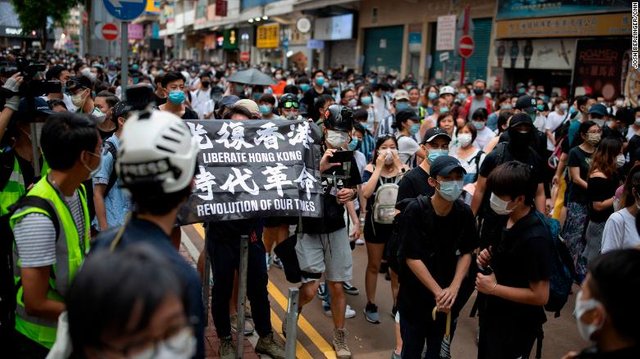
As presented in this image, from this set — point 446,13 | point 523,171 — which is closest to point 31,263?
point 523,171

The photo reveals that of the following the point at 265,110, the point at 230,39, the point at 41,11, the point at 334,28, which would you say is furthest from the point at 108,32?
the point at 230,39

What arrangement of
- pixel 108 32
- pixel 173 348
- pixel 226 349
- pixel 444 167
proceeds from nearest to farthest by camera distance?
1. pixel 173 348
2. pixel 444 167
3. pixel 226 349
4. pixel 108 32

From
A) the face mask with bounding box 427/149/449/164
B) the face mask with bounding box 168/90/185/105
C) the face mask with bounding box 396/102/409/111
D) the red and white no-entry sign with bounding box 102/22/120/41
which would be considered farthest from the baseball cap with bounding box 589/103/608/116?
the red and white no-entry sign with bounding box 102/22/120/41

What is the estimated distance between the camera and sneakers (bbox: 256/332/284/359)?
15.5 ft

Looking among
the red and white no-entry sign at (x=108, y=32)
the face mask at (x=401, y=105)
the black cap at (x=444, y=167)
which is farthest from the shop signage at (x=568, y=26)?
the black cap at (x=444, y=167)

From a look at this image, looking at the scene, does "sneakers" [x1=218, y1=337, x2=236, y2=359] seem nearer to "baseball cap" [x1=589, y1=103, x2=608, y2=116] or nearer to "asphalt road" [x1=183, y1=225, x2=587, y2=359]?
"asphalt road" [x1=183, y1=225, x2=587, y2=359]

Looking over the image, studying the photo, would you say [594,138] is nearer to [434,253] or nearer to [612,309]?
[434,253]

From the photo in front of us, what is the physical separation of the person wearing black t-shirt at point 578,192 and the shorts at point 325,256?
291cm

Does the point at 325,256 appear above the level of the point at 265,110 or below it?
below

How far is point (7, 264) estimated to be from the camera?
3.48 m

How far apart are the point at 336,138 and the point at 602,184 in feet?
9.45

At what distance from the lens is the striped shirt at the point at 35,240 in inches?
97.6

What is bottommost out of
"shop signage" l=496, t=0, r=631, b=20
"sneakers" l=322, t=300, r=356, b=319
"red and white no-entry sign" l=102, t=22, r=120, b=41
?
"sneakers" l=322, t=300, r=356, b=319

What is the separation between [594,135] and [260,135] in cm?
429
